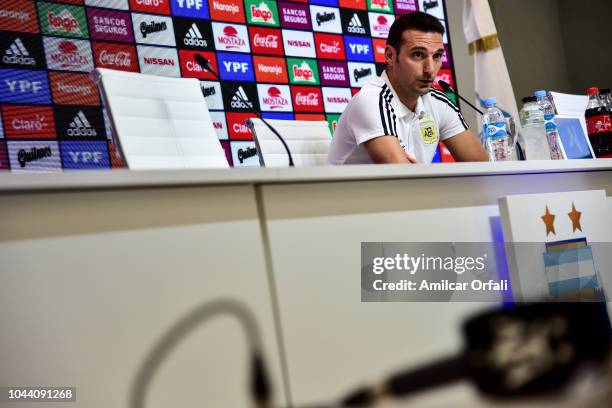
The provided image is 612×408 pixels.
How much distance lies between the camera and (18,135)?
2.97 meters

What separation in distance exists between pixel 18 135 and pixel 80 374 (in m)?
2.29

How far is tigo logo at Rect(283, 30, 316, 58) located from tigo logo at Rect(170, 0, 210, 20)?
0.51 meters

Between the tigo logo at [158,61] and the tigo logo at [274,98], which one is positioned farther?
the tigo logo at [274,98]

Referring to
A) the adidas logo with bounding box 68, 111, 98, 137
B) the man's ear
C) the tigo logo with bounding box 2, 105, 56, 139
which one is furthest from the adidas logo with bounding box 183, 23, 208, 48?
the man's ear

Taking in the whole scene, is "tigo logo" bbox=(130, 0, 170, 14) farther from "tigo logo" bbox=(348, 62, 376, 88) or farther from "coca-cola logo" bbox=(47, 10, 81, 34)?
"tigo logo" bbox=(348, 62, 376, 88)

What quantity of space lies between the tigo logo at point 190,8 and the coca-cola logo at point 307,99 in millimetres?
679

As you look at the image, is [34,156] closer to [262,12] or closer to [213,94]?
[213,94]

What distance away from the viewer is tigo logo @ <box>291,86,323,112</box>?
3895 mm

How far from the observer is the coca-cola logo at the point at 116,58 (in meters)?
3.28

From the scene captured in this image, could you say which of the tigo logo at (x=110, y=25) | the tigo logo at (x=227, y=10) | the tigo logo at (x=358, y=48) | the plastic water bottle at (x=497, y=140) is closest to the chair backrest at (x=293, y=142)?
the plastic water bottle at (x=497, y=140)

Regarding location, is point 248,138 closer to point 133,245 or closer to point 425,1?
point 425,1

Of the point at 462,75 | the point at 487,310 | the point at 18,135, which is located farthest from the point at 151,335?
the point at 462,75

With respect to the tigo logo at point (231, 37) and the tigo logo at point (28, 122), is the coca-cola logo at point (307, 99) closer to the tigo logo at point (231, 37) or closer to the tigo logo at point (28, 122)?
the tigo logo at point (231, 37)

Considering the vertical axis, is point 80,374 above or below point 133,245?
below
